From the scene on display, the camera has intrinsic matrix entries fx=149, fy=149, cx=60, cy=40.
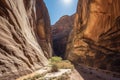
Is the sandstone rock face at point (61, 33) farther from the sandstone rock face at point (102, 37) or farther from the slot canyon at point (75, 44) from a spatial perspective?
the sandstone rock face at point (102, 37)

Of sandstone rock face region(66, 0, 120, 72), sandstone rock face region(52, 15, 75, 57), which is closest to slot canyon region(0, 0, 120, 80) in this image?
sandstone rock face region(66, 0, 120, 72)

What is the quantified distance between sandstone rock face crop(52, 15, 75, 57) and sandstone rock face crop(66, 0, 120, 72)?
80.7ft

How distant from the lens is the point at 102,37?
23.3m

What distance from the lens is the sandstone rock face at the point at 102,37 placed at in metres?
19.7

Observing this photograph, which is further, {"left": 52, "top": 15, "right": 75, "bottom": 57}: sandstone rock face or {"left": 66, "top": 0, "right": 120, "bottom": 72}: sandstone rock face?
{"left": 52, "top": 15, "right": 75, "bottom": 57}: sandstone rock face

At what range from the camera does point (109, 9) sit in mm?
22312

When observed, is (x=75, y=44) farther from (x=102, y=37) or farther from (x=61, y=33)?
(x=61, y=33)

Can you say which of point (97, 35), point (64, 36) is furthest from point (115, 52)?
point (64, 36)

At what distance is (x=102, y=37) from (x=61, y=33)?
38.1 m

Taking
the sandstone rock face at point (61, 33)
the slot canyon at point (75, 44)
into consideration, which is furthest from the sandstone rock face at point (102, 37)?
the sandstone rock face at point (61, 33)

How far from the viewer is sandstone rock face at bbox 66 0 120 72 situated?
19.7 metres

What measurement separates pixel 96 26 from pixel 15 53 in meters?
17.1

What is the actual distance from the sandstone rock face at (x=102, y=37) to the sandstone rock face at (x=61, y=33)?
968 inches

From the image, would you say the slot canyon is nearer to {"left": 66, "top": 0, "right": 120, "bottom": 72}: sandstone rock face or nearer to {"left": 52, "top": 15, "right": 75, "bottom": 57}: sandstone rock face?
{"left": 66, "top": 0, "right": 120, "bottom": 72}: sandstone rock face
